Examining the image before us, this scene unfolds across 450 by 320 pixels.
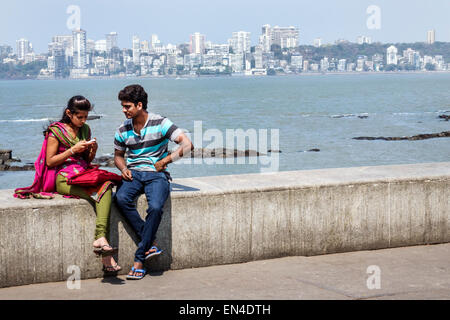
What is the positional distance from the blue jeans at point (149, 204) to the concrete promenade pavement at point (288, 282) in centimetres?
32

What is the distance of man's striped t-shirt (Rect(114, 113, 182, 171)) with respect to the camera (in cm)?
586

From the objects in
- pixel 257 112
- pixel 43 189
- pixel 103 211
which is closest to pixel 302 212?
pixel 103 211

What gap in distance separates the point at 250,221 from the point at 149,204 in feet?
3.05

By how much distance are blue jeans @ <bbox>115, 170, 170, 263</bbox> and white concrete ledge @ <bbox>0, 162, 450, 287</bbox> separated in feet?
0.35

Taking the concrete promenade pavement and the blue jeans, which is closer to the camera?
the concrete promenade pavement

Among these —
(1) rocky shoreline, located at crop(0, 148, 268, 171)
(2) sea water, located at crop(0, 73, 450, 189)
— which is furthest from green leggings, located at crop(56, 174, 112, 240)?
(1) rocky shoreline, located at crop(0, 148, 268, 171)

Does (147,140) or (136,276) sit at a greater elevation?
(147,140)

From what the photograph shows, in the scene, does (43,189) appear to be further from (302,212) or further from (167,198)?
(302,212)

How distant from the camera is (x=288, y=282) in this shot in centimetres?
548

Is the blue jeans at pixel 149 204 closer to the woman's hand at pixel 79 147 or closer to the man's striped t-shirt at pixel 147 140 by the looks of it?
the man's striped t-shirt at pixel 147 140

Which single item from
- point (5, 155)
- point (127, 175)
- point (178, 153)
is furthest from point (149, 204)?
point (5, 155)

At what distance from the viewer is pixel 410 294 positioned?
512 centimetres

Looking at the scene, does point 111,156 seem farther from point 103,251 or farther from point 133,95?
point 103,251

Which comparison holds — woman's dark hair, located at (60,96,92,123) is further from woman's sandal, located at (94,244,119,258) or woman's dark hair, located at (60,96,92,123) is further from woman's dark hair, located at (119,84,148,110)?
woman's sandal, located at (94,244,119,258)
